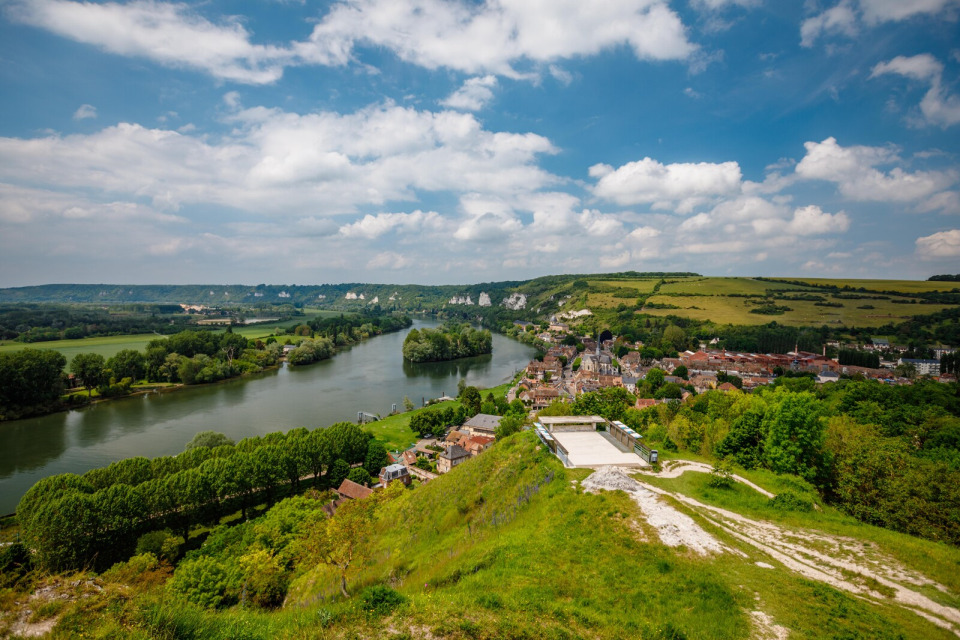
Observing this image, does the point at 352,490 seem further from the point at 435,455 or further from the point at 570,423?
the point at 570,423

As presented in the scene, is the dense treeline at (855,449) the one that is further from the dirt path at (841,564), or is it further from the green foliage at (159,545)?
the green foliage at (159,545)

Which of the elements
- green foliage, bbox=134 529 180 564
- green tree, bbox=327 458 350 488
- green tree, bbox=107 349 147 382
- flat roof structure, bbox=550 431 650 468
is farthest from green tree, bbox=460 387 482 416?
green tree, bbox=107 349 147 382

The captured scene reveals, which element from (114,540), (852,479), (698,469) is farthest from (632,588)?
(114,540)

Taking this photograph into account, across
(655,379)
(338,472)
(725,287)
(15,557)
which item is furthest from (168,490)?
(725,287)

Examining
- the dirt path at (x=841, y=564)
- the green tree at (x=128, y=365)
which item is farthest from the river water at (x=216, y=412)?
the dirt path at (x=841, y=564)

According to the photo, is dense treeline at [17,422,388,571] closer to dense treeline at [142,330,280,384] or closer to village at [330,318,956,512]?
village at [330,318,956,512]

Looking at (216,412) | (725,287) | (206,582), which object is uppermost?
(725,287)
